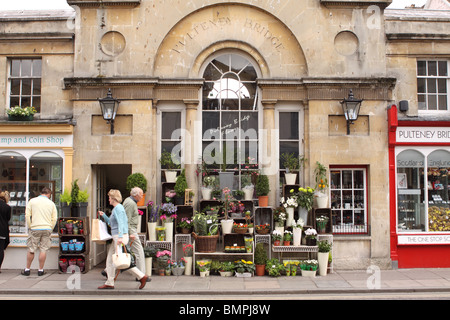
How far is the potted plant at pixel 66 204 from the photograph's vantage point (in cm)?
1066

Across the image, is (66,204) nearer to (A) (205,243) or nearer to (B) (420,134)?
(A) (205,243)

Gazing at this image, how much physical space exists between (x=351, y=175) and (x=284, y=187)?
192 centimetres

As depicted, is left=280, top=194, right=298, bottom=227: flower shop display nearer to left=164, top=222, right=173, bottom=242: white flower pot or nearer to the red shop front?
the red shop front

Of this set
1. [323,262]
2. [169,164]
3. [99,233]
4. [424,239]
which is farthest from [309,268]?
[99,233]

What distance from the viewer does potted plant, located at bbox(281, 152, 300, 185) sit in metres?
11.4

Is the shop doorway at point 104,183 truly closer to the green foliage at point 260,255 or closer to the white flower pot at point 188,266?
the white flower pot at point 188,266

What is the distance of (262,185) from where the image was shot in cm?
1105

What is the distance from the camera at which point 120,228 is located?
336 inches

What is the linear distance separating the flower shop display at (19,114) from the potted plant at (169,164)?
3.66m

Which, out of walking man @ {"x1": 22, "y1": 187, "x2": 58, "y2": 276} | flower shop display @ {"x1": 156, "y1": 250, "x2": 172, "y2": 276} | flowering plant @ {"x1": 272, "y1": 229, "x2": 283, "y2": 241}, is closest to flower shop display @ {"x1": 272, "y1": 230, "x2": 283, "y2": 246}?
flowering plant @ {"x1": 272, "y1": 229, "x2": 283, "y2": 241}

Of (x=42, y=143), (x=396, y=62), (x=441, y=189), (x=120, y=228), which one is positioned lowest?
(x=120, y=228)

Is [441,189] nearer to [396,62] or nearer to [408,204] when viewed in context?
[408,204]

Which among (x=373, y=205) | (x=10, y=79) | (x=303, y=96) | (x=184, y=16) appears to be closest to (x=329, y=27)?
(x=303, y=96)

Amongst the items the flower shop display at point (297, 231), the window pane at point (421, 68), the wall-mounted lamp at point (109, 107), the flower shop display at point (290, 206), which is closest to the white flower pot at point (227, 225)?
the flower shop display at point (290, 206)
